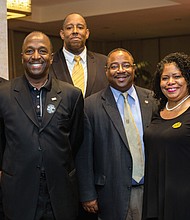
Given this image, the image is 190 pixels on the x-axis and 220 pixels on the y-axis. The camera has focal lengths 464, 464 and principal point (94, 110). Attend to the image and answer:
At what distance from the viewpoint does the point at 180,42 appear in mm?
12859

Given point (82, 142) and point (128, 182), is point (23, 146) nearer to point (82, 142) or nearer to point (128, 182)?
point (82, 142)

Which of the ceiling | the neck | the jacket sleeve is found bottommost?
the jacket sleeve

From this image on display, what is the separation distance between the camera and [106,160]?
2959 millimetres

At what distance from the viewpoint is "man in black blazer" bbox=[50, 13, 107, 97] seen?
11.3 feet

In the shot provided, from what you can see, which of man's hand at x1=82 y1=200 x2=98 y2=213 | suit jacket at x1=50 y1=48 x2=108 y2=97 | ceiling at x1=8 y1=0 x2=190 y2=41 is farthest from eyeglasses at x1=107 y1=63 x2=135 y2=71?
ceiling at x1=8 y1=0 x2=190 y2=41

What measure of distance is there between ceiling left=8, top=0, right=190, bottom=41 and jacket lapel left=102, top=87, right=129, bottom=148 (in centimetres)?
507

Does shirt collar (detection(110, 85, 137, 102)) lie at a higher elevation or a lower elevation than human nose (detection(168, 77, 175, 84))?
lower

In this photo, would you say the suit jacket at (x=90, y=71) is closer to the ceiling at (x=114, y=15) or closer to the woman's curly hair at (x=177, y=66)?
the woman's curly hair at (x=177, y=66)

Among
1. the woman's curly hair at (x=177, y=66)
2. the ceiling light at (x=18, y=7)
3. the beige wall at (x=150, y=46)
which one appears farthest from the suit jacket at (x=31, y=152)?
the beige wall at (x=150, y=46)

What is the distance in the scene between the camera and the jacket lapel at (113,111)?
293 centimetres

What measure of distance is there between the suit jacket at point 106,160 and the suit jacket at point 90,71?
392 mm

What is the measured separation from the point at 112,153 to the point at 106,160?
6 cm

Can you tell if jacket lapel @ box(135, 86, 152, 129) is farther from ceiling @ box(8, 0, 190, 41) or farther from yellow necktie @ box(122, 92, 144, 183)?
ceiling @ box(8, 0, 190, 41)

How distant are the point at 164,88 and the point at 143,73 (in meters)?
7.86
